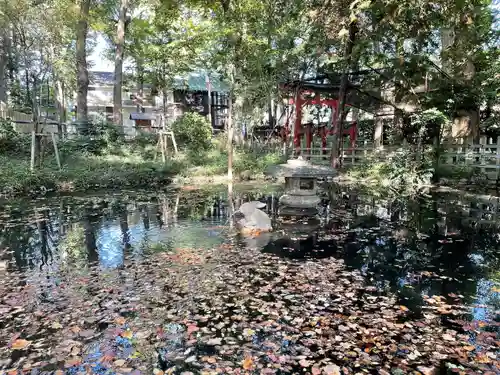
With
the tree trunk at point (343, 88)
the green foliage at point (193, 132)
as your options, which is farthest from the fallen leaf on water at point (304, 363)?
the green foliage at point (193, 132)

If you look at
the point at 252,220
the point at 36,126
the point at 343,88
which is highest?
the point at 343,88

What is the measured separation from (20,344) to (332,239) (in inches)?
236

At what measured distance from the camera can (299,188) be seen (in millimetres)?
11211

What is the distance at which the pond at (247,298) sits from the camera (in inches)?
140

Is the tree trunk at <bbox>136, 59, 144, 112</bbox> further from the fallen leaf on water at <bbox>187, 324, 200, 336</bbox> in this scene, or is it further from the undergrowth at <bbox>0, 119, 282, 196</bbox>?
the fallen leaf on water at <bbox>187, 324, 200, 336</bbox>

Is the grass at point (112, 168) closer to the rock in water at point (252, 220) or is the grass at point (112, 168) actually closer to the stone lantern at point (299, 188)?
the stone lantern at point (299, 188)

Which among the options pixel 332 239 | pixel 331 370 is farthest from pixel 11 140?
pixel 331 370

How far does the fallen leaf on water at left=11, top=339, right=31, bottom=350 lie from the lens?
12.2 ft

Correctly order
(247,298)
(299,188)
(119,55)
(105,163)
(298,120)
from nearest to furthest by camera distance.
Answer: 1. (247,298)
2. (299,188)
3. (105,163)
4. (298,120)
5. (119,55)

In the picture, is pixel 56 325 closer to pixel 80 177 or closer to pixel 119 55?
pixel 80 177

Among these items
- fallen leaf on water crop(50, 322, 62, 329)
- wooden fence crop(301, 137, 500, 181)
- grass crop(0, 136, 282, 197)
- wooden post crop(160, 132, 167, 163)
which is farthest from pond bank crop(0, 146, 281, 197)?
fallen leaf on water crop(50, 322, 62, 329)

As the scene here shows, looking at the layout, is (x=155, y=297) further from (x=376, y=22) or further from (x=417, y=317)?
(x=376, y=22)

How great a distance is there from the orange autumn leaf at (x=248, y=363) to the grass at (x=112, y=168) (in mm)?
13415

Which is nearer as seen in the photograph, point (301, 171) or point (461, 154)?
point (301, 171)
